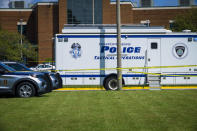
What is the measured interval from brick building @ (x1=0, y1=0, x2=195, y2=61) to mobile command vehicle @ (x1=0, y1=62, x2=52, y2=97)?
48.6m

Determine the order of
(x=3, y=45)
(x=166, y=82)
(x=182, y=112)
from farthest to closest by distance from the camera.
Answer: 1. (x=3, y=45)
2. (x=166, y=82)
3. (x=182, y=112)

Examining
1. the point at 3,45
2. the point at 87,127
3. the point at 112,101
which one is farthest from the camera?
the point at 3,45

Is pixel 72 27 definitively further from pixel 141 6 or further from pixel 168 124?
pixel 141 6

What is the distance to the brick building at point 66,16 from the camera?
63.3 metres

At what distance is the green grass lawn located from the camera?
8227 millimetres

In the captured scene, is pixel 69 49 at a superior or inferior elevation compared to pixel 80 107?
superior

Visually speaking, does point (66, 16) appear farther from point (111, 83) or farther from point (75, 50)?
point (111, 83)

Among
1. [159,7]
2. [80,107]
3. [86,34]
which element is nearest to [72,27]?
[86,34]

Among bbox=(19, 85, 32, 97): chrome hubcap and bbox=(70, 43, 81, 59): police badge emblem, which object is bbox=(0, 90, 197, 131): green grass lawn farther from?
bbox=(70, 43, 81, 59): police badge emblem

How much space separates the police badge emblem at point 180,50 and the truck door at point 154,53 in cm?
90

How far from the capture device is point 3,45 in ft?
152

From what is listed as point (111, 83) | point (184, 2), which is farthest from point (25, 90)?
point (184, 2)

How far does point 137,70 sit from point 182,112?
8.64 meters

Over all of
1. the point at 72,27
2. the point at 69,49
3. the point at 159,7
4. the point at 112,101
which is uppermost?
the point at 159,7
